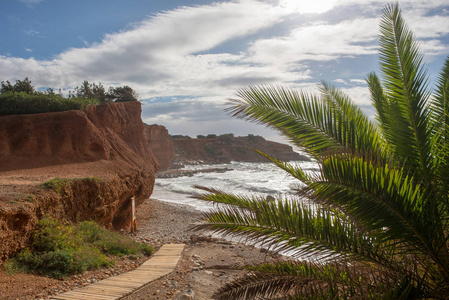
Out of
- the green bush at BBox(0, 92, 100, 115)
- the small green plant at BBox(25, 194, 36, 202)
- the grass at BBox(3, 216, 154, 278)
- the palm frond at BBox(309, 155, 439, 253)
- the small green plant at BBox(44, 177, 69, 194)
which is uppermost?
the green bush at BBox(0, 92, 100, 115)

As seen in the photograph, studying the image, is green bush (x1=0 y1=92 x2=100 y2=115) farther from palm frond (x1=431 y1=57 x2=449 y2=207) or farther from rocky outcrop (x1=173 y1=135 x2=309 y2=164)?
rocky outcrop (x1=173 y1=135 x2=309 y2=164)

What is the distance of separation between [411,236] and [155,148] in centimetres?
4455

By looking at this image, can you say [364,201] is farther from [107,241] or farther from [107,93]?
[107,93]

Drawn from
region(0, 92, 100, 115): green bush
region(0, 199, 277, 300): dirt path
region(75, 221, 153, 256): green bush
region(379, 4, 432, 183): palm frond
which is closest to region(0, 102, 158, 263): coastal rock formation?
region(75, 221, 153, 256): green bush

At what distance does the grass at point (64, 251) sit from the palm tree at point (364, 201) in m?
4.04

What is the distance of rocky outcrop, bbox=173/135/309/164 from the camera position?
226 ft

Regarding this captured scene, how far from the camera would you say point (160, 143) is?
46750mm

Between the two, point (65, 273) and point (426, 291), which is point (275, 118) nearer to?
point (426, 291)

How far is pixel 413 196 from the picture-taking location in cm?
289

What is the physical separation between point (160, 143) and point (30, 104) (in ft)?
111

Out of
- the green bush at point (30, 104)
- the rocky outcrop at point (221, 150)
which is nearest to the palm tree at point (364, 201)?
the green bush at point (30, 104)

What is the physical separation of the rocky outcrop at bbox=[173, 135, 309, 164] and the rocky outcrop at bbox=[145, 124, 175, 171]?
13.0 metres

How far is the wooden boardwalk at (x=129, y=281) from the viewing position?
18.5ft

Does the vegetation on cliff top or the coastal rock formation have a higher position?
the vegetation on cliff top
